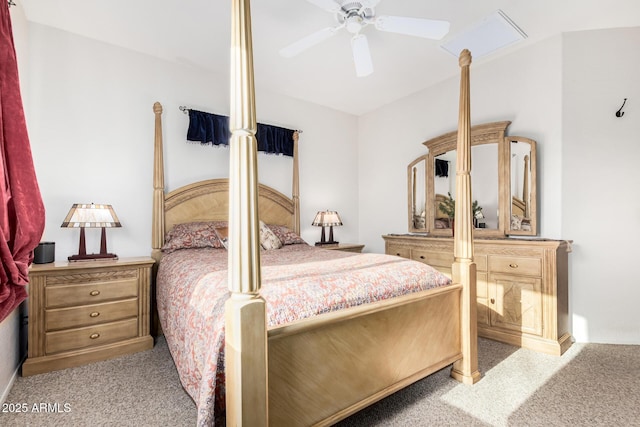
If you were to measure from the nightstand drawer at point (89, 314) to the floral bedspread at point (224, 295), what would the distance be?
0.50 m

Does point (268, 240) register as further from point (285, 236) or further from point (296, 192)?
point (296, 192)

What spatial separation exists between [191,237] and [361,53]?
2.14m

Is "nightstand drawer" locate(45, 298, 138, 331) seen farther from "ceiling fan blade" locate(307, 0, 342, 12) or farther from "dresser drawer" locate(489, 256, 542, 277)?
"dresser drawer" locate(489, 256, 542, 277)

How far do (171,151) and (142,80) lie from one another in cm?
70

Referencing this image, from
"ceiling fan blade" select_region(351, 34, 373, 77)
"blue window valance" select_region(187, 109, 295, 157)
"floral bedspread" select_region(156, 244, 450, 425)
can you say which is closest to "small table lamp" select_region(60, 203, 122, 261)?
"floral bedspread" select_region(156, 244, 450, 425)

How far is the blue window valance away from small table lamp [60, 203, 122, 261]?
1.13 meters

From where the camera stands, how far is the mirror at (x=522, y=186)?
295cm

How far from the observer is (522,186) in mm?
3039

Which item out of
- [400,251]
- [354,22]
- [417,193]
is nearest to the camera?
[354,22]

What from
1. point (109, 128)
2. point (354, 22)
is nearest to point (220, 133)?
point (109, 128)

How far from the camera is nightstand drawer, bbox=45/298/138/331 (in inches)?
88.5

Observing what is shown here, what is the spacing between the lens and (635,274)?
2674 millimetres

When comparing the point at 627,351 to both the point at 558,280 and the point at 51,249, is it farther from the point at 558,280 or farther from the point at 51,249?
the point at 51,249

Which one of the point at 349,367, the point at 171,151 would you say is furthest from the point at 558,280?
the point at 171,151
